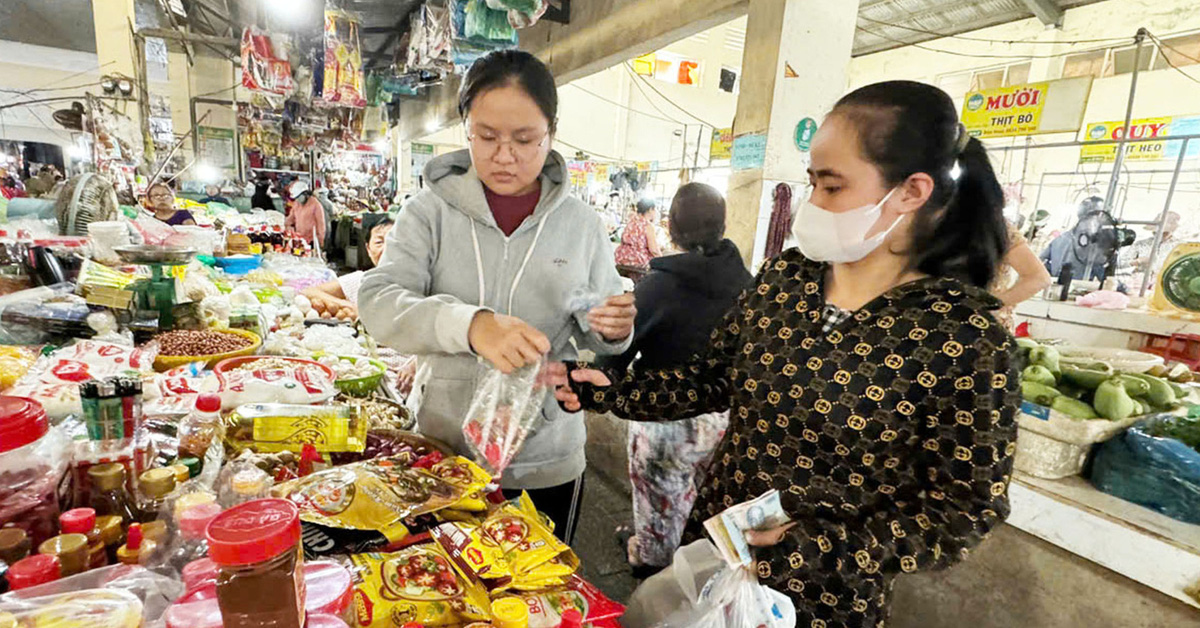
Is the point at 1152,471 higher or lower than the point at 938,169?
lower

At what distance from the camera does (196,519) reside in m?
0.88

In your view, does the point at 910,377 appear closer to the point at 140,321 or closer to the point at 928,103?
the point at 928,103

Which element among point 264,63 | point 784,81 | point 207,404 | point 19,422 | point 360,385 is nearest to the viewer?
point 19,422

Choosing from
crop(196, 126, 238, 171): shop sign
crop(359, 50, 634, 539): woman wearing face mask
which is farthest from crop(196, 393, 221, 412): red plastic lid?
crop(196, 126, 238, 171): shop sign

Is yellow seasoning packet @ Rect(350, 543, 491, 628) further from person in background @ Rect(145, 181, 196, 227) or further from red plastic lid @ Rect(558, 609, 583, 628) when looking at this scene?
person in background @ Rect(145, 181, 196, 227)

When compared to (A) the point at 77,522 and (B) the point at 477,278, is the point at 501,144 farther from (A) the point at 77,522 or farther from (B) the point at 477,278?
(A) the point at 77,522

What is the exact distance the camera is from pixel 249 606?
553 millimetres

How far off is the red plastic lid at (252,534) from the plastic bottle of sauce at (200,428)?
2.74 feet

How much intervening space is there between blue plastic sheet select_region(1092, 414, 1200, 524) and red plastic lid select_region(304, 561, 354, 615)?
277cm

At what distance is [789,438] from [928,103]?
0.70m

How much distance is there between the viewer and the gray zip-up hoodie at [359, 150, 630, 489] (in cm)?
137

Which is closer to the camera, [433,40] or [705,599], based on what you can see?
[705,599]

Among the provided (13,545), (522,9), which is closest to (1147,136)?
(522,9)

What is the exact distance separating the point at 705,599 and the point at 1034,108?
7647 millimetres
